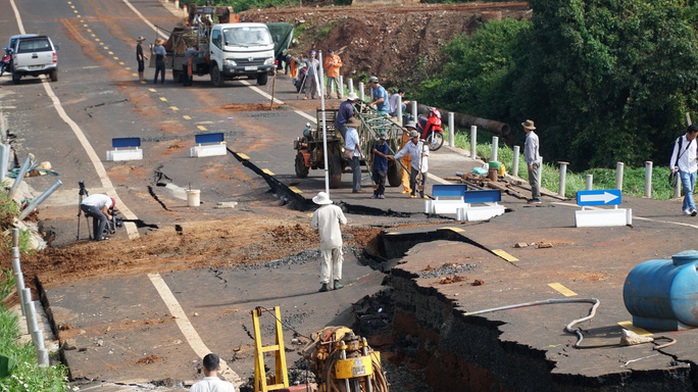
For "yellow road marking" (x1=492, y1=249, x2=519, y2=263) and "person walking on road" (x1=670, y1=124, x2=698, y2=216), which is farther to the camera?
"person walking on road" (x1=670, y1=124, x2=698, y2=216)

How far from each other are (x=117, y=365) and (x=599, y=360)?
7.16 m

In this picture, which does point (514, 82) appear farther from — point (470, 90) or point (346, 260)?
point (346, 260)

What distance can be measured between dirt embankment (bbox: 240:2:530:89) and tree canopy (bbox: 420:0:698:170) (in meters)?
11.6

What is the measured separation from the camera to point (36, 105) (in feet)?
131

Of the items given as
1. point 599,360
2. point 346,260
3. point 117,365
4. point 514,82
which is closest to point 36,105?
point 514,82

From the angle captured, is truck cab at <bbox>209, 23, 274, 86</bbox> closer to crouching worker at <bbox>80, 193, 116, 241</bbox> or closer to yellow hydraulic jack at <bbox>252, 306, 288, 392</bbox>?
crouching worker at <bbox>80, 193, 116, 241</bbox>

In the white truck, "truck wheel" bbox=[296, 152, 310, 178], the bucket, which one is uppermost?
the white truck

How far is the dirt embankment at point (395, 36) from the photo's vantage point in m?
54.2

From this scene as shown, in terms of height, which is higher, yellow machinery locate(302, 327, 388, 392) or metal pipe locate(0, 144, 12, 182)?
yellow machinery locate(302, 327, 388, 392)

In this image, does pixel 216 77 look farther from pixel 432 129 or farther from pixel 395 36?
pixel 395 36

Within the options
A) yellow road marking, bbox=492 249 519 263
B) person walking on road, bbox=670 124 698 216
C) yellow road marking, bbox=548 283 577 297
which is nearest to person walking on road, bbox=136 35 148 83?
person walking on road, bbox=670 124 698 216

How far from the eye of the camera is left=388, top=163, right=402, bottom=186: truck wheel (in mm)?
25656

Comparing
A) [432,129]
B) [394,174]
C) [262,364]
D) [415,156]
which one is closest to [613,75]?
[432,129]

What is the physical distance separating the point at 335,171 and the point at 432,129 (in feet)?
19.4
